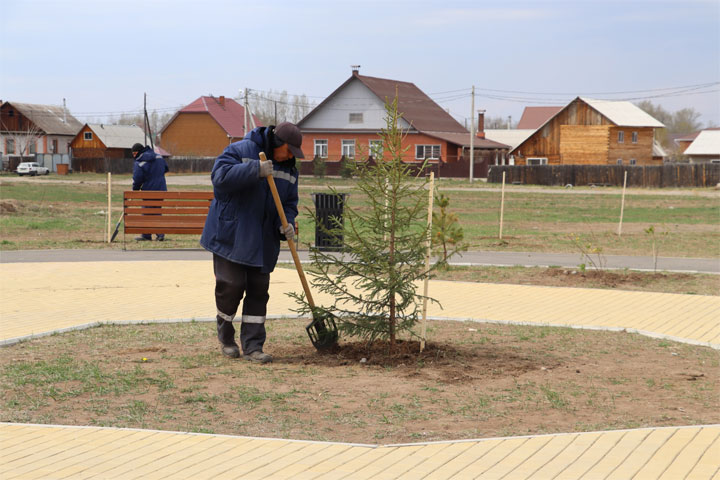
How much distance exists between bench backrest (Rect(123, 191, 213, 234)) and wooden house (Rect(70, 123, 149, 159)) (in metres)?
68.1

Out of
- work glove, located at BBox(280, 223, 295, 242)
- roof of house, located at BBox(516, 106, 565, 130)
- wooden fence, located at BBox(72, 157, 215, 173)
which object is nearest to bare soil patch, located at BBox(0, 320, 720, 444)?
work glove, located at BBox(280, 223, 295, 242)

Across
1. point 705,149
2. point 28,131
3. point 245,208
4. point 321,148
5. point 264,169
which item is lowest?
point 245,208

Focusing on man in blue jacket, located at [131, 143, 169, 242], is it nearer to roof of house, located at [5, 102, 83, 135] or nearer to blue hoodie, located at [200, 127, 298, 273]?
blue hoodie, located at [200, 127, 298, 273]

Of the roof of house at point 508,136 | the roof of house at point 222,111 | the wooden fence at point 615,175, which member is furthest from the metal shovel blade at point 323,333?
the roof of house at point 508,136

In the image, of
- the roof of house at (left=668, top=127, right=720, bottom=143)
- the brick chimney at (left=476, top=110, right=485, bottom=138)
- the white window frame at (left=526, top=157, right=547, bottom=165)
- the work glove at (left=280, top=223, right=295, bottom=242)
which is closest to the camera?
the work glove at (left=280, top=223, right=295, bottom=242)

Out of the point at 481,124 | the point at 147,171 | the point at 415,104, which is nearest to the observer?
the point at 147,171

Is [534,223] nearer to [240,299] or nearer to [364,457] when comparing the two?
[240,299]

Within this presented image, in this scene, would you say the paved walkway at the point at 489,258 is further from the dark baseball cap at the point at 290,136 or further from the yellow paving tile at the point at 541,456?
the yellow paving tile at the point at 541,456

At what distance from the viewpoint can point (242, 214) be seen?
676 centimetres

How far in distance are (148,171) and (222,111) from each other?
72253 millimetres

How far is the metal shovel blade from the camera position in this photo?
718 cm

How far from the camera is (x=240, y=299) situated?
22.9 ft

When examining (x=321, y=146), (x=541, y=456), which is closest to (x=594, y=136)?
(x=321, y=146)

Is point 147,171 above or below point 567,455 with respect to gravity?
above
